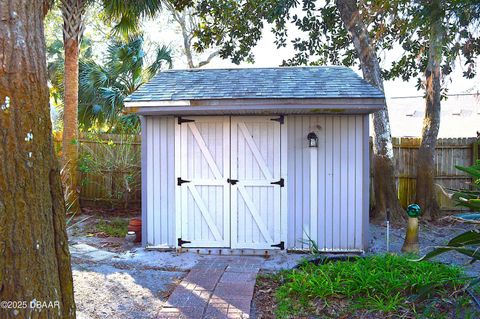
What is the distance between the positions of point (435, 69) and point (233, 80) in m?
4.71

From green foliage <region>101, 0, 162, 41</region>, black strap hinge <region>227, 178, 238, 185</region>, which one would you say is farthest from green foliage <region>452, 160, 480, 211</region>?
green foliage <region>101, 0, 162, 41</region>

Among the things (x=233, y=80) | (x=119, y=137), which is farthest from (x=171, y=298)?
(x=119, y=137)

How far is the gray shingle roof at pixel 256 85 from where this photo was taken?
20.1ft

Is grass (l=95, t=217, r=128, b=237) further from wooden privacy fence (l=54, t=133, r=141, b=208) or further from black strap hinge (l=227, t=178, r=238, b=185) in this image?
black strap hinge (l=227, t=178, r=238, b=185)

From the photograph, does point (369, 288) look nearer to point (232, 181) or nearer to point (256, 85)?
point (232, 181)

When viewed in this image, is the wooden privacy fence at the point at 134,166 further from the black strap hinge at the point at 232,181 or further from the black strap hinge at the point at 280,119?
the black strap hinge at the point at 280,119

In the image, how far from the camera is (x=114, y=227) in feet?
27.5

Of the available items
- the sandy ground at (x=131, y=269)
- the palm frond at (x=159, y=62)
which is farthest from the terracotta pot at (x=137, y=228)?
the palm frond at (x=159, y=62)

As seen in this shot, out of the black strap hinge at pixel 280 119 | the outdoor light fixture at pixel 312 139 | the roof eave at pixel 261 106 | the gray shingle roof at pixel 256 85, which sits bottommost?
the outdoor light fixture at pixel 312 139

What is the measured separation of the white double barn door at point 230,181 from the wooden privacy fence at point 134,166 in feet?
11.0

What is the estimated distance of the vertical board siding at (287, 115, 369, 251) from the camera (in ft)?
21.2

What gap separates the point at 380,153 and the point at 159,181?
4931mm

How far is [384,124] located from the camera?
897cm

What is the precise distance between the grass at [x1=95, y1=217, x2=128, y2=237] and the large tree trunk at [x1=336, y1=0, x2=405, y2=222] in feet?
17.4
